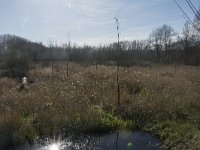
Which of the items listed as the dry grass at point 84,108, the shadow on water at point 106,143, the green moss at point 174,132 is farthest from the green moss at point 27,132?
the green moss at point 174,132

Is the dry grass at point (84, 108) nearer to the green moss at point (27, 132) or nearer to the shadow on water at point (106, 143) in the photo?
the green moss at point (27, 132)

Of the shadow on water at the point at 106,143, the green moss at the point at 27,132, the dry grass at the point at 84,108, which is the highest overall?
the dry grass at the point at 84,108

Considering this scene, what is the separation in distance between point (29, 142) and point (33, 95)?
3.70m

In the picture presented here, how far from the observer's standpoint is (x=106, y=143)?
931 centimetres

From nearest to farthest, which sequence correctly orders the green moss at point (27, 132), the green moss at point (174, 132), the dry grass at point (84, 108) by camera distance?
the green moss at point (174, 132)
the green moss at point (27, 132)
the dry grass at point (84, 108)

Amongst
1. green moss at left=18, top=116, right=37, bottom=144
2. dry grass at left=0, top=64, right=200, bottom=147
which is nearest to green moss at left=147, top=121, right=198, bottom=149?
dry grass at left=0, top=64, right=200, bottom=147

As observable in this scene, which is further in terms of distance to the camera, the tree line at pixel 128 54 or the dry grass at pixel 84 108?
the tree line at pixel 128 54

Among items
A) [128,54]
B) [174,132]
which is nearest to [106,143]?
[174,132]

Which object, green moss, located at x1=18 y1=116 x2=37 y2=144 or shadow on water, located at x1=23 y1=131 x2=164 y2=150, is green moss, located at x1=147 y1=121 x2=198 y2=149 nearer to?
shadow on water, located at x1=23 y1=131 x2=164 y2=150

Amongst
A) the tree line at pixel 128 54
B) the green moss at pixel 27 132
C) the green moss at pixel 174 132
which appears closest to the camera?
the green moss at pixel 174 132

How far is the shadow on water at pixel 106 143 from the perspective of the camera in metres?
8.87

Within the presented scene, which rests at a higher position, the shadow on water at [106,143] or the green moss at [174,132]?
the green moss at [174,132]

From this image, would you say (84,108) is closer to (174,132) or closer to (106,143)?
(106,143)

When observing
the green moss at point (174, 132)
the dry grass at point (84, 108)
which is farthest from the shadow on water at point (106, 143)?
the dry grass at point (84, 108)
